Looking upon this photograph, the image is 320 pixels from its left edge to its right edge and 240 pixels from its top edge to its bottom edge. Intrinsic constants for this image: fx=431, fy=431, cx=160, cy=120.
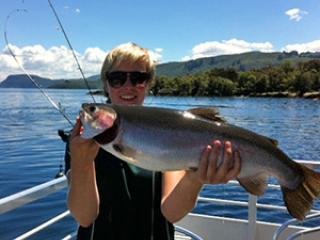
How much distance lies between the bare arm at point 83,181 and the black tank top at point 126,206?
92 millimetres

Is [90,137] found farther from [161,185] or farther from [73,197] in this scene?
[161,185]

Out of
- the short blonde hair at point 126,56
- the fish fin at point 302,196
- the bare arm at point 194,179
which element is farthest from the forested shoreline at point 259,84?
the fish fin at point 302,196

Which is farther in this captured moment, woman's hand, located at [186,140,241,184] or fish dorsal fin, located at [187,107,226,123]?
fish dorsal fin, located at [187,107,226,123]

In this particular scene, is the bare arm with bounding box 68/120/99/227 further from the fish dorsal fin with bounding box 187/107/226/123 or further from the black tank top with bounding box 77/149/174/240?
the fish dorsal fin with bounding box 187/107/226/123

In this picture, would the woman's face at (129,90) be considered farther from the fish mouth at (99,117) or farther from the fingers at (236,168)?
the fingers at (236,168)

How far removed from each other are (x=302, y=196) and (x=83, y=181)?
56.0 inches

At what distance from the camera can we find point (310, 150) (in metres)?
30.4

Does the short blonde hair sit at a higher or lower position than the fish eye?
higher

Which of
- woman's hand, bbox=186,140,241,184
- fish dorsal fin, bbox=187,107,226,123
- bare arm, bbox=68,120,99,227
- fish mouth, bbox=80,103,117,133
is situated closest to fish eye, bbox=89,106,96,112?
fish mouth, bbox=80,103,117,133

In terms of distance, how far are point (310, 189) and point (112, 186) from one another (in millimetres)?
1307

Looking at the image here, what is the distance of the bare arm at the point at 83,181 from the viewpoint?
262 cm

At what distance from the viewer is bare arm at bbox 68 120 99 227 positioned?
2.62 m

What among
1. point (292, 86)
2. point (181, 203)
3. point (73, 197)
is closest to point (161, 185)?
point (181, 203)

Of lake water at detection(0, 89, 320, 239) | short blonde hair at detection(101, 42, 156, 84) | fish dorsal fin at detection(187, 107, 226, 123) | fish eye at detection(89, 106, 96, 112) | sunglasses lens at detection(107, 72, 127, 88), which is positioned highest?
short blonde hair at detection(101, 42, 156, 84)
